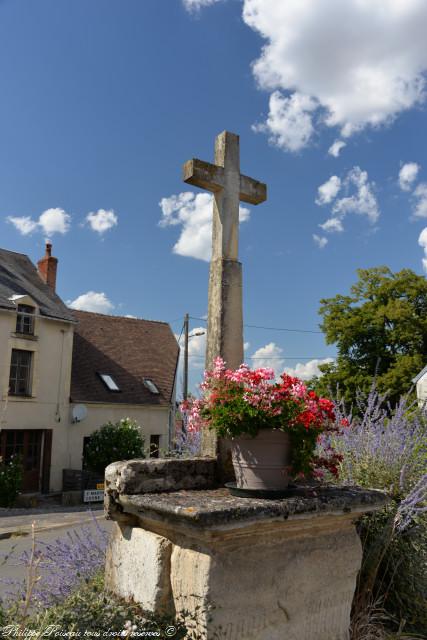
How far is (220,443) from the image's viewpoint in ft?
12.3

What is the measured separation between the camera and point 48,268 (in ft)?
67.7

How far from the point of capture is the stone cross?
12.7ft

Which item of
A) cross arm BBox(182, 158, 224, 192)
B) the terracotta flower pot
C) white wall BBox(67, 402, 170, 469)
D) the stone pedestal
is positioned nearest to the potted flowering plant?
the terracotta flower pot

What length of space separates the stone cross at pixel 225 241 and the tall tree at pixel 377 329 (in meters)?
20.9

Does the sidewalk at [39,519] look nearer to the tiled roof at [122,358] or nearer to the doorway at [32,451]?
the doorway at [32,451]

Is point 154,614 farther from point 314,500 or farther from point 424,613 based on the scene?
point 424,613

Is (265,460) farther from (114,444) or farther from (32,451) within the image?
(32,451)

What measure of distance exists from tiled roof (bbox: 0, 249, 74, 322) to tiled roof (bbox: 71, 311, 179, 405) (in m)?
2.35

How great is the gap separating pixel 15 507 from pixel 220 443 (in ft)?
45.2

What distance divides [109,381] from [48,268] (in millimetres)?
4880

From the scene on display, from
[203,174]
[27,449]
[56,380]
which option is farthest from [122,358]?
[203,174]

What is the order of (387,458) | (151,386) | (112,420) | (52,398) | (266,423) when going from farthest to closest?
(151,386), (112,420), (52,398), (387,458), (266,423)

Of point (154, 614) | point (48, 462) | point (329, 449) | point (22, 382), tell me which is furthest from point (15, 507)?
point (154, 614)

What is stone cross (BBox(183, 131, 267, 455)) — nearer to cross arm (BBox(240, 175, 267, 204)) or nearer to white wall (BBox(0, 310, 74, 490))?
cross arm (BBox(240, 175, 267, 204))
